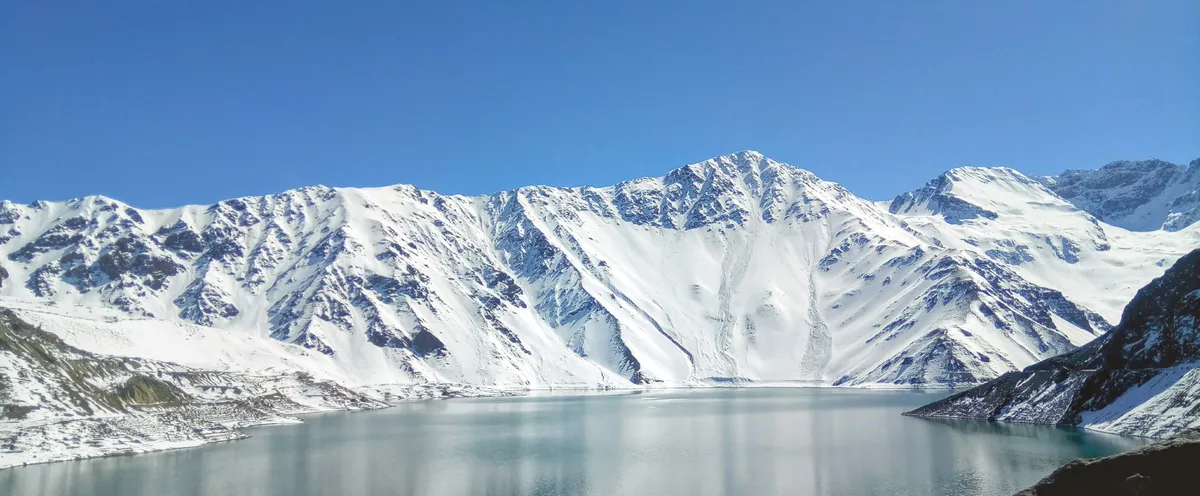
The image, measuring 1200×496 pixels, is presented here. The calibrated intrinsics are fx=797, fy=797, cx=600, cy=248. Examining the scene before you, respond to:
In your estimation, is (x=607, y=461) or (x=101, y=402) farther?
(x=101, y=402)

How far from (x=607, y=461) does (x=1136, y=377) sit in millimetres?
69746

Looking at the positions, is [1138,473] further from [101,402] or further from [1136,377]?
[101,402]

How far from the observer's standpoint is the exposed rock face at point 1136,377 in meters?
93.1

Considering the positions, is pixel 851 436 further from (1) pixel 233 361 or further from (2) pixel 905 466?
(1) pixel 233 361

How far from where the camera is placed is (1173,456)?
72.4ft

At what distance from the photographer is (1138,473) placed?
22.2 metres

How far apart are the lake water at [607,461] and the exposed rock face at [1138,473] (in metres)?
42.0

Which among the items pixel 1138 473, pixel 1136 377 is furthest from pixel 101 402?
pixel 1136 377

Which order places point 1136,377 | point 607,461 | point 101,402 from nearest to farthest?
point 607,461 < point 1136,377 < point 101,402

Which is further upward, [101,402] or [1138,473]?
[1138,473]

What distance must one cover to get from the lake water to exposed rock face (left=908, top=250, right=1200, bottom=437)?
4.86 metres

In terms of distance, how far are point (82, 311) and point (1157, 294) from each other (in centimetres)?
19315

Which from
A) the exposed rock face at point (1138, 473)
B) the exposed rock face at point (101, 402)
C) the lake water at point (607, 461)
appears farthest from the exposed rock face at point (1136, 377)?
the exposed rock face at point (101, 402)

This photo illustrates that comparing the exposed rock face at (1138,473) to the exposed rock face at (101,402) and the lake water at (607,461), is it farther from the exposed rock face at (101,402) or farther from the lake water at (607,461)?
the exposed rock face at (101,402)
